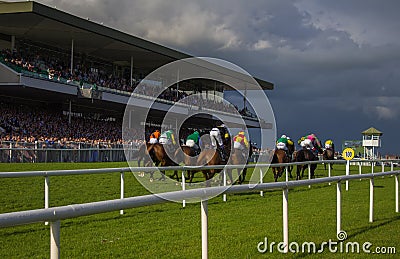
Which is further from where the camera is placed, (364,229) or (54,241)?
(364,229)

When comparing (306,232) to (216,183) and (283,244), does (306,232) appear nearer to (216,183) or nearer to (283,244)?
(283,244)

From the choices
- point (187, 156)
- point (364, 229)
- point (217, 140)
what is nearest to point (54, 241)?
point (364, 229)

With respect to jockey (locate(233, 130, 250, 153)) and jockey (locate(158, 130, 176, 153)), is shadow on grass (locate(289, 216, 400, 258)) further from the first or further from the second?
jockey (locate(158, 130, 176, 153))

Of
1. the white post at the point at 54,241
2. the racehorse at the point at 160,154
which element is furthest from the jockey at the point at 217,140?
the white post at the point at 54,241

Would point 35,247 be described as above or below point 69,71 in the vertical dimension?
below

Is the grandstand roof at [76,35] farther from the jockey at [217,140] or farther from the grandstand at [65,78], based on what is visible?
the jockey at [217,140]

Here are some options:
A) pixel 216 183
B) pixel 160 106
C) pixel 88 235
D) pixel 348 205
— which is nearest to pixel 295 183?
pixel 88 235

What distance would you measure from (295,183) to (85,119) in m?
30.3

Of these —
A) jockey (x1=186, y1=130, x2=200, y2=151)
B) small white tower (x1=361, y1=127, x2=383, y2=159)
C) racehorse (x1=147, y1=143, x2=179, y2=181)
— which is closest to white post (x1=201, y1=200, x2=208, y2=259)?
jockey (x1=186, y1=130, x2=200, y2=151)

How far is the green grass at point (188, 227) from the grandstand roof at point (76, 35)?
18.5 meters

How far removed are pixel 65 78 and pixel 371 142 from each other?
2157 cm

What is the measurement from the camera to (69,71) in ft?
107

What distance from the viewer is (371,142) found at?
37.7 meters

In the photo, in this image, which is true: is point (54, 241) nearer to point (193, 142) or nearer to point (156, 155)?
point (193, 142)
